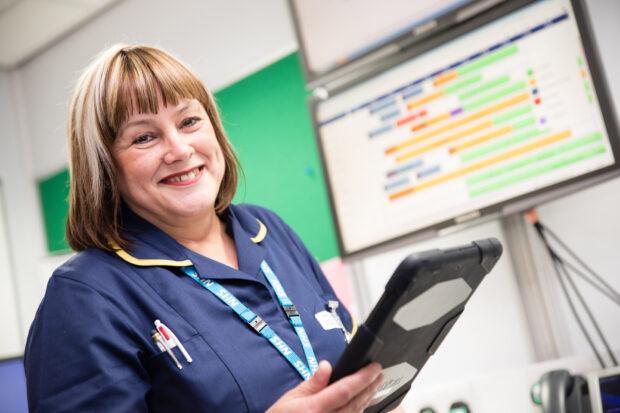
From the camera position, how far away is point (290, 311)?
1.08 metres

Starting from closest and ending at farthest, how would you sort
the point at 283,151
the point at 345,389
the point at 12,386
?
the point at 345,389
the point at 12,386
the point at 283,151

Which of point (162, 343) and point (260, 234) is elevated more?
point (260, 234)

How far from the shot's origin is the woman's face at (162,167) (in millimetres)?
1065

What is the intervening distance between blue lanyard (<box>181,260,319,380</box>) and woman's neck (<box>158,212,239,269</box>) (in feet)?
0.32

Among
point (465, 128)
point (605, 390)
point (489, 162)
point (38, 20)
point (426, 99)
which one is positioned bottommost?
point (605, 390)

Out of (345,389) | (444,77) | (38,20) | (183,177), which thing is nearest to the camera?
(345,389)

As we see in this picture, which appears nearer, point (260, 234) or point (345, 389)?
point (345, 389)

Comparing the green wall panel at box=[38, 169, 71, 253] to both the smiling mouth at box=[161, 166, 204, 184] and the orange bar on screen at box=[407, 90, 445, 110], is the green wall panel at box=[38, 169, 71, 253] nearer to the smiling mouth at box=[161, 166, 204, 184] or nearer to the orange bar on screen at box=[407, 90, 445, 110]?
the orange bar on screen at box=[407, 90, 445, 110]

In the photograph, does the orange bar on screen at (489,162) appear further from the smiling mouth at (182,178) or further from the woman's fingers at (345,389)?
the woman's fingers at (345,389)

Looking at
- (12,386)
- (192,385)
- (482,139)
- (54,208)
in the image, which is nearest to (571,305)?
(482,139)

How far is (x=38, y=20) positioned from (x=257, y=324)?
8.99ft

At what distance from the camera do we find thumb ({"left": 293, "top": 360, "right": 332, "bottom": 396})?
2.51 feet

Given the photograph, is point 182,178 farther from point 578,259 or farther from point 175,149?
point 578,259

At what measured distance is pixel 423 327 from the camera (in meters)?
0.86
